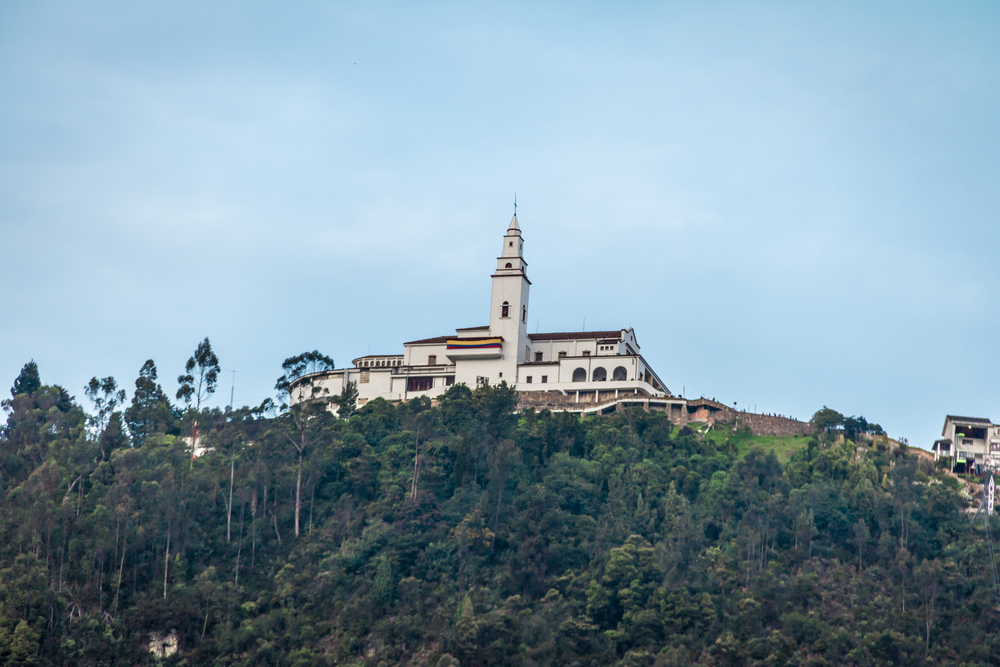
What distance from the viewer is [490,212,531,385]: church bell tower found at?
74938 millimetres

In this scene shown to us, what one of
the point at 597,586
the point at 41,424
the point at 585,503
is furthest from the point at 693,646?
the point at 41,424

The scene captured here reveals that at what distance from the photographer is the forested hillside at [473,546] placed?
5234 centimetres

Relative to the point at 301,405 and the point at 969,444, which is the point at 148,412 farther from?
the point at 969,444

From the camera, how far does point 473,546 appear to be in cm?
5762

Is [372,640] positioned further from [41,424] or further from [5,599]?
[41,424]

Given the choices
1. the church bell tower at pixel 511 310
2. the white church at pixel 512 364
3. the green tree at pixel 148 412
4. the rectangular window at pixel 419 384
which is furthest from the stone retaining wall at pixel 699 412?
the green tree at pixel 148 412

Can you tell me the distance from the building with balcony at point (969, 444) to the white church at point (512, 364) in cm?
1527

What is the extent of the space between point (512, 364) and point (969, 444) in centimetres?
2659

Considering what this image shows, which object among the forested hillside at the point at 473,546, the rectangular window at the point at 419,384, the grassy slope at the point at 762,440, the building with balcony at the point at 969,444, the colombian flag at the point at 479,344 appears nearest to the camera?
the forested hillside at the point at 473,546

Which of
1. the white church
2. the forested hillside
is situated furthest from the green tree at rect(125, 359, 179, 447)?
the white church

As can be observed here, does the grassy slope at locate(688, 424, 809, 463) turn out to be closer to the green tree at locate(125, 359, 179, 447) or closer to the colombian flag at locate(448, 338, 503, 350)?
the colombian flag at locate(448, 338, 503, 350)

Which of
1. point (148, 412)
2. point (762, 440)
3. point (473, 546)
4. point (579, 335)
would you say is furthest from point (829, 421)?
point (148, 412)

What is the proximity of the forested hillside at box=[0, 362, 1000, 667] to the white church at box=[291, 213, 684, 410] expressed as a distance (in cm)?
513

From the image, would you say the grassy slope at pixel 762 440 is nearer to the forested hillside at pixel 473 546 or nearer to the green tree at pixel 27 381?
the forested hillside at pixel 473 546
